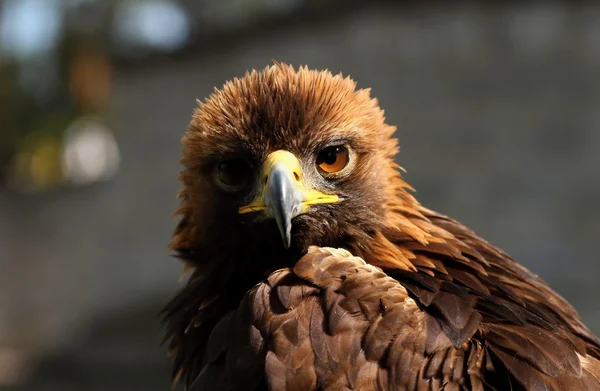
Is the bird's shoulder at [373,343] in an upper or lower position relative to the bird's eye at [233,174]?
lower

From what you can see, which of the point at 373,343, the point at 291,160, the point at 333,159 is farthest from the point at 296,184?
the point at 373,343

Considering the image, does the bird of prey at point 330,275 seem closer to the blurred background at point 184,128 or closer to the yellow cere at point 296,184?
the yellow cere at point 296,184

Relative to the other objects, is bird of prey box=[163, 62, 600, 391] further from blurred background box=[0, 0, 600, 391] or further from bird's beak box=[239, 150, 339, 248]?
blurred background box=[0, 0, 600, 391]

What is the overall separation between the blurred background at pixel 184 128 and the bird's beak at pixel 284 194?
5.49m

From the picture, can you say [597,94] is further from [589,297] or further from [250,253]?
[250,253]

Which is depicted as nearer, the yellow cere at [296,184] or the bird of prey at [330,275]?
the bird of prey at [330,275]

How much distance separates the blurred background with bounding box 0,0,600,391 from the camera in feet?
27.3

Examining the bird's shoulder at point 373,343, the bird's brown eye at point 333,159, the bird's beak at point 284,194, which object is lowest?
the bird's shoulder at point 373,343

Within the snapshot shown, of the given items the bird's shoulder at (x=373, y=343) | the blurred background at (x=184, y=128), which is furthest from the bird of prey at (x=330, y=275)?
the blurred background at (x=184, y=128)

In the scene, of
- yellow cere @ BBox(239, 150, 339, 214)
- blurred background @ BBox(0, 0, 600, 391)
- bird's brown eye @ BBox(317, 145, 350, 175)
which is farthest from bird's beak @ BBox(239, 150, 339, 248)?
blurred background @ BBox(0, 0, 600, 391)

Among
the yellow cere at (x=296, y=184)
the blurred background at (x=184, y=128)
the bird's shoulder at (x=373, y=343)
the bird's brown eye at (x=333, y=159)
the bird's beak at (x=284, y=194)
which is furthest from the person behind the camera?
the blurred background at (x=184, y=128)

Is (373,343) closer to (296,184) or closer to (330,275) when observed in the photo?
(330,275)

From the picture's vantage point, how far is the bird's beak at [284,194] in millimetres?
2717

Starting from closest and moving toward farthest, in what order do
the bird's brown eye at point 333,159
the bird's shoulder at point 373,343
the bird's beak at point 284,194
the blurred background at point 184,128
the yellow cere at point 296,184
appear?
the bird's shoulder at point 373,343 → the bird's beak at point 284,194 → the yellow cere at point 296,184 → the bird's brown eye at point 333,159 → the blurred background at point 184,128
